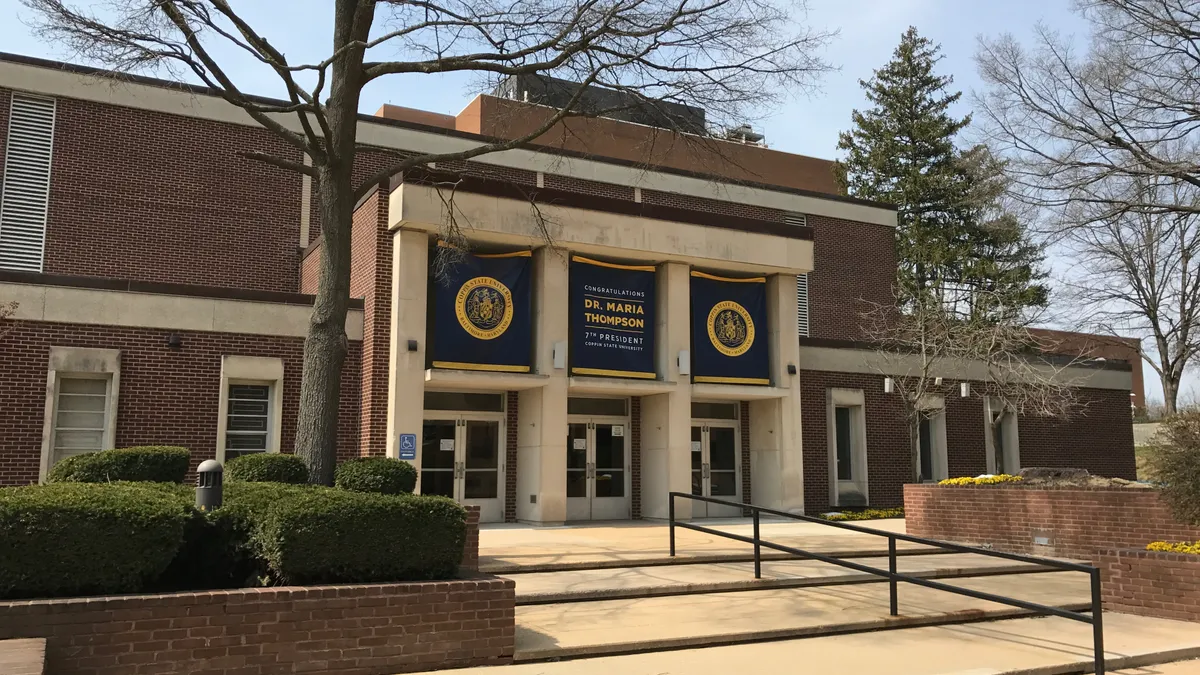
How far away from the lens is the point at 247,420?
17812 mm

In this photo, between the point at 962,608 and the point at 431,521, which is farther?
the point at 962,608

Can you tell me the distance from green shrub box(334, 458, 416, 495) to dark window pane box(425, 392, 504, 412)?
797 cm

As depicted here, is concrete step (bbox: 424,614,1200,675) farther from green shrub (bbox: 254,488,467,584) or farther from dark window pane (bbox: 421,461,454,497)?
dark window pane (bbox: 421,461,454,497)

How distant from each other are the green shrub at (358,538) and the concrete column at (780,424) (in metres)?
14.3

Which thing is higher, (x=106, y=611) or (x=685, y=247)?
(x=685, y=247)

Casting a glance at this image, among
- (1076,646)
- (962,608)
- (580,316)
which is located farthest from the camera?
(580,316)

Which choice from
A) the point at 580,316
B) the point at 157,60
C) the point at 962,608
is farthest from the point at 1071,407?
the point at 157,60

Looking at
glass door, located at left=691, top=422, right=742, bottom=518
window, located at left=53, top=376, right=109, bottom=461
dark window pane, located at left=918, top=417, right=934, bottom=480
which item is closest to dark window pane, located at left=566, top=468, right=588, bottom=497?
glass door, located at left=691, top=422, right=742, bottom=518

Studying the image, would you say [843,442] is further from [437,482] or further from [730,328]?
[437,482]

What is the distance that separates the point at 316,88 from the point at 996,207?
17472 millimetres

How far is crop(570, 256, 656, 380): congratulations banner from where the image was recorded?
19.7 meters

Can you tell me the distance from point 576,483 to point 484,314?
4.29 meters

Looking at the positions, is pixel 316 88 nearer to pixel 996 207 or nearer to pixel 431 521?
pixel 431 521

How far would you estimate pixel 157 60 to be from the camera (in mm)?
12000
